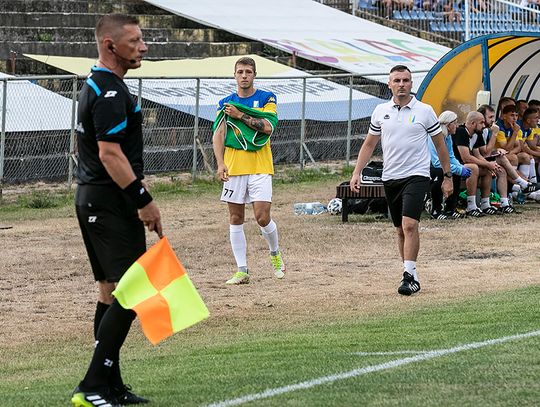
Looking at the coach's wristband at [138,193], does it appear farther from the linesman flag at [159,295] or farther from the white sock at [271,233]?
the white sock at [271,233]

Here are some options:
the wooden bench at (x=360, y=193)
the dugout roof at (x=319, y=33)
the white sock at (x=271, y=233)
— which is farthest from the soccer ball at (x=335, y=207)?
the dugout roof at (x=319, y=33)

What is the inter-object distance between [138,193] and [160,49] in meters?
22.9

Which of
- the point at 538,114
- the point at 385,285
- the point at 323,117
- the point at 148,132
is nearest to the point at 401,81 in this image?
the point at 385,285

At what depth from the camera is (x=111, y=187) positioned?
6.78 m

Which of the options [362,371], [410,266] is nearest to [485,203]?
[410,266]

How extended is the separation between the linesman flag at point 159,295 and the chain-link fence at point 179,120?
521 inches

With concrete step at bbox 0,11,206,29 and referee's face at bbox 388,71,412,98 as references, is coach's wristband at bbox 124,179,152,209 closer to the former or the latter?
referee's face at bbox 388,71,412,98

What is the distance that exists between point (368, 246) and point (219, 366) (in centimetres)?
758

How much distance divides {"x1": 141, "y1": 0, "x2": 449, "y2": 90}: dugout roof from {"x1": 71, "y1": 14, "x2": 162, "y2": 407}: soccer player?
21173 mm

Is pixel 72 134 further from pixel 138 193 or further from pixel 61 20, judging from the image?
pixel 138 193

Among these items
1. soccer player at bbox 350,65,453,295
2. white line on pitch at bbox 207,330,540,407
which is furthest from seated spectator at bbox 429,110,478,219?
white line on pitch at bbox 207,330,540,407

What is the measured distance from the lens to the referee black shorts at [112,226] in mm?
6777

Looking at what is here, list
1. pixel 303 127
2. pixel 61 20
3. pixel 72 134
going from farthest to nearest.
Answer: pixel 61 20
pixel 303 127
pixel 72 134

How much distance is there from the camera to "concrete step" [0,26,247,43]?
27.6 meters
